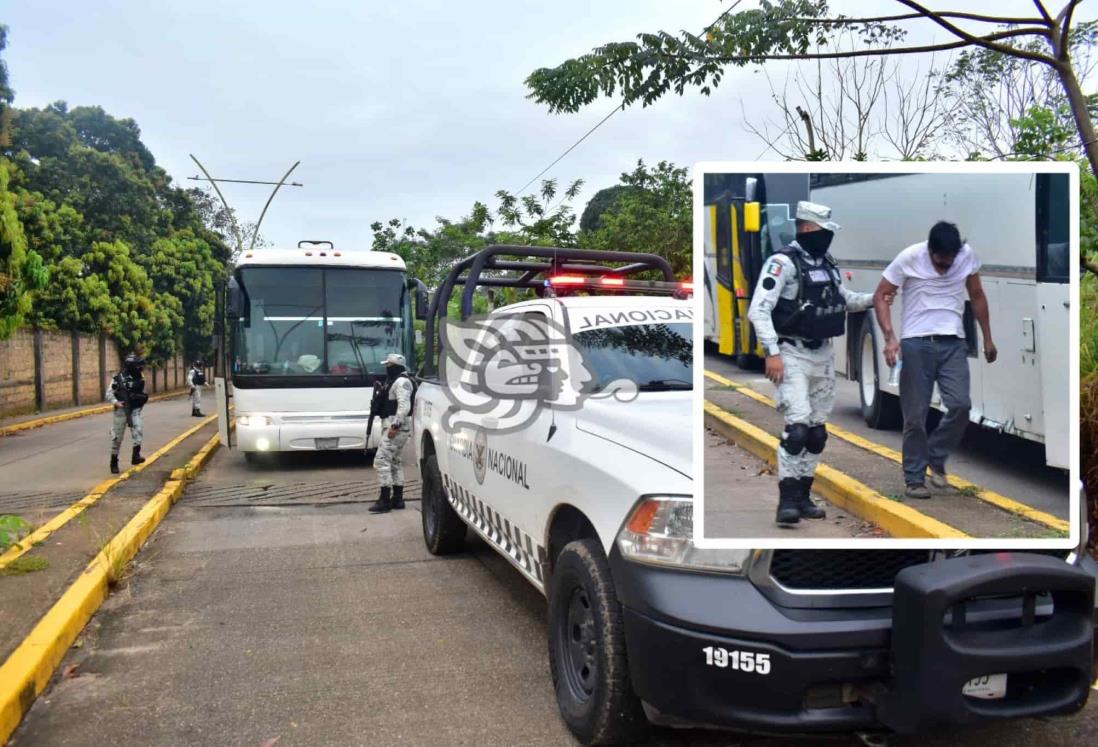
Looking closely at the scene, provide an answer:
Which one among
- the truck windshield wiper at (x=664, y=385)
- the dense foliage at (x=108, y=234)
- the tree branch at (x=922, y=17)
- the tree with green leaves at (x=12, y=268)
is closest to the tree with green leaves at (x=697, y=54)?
the tree branch at (x=922, y=17)

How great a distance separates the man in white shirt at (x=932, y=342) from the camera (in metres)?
2.58

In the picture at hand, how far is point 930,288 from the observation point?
2.62 metres

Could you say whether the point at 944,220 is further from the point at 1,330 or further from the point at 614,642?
the point at 1,330

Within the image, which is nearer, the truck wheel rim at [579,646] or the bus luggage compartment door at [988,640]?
the bus luggage compartment door at [988,640]

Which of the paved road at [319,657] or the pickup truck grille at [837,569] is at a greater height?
the pickup truck grille at [837,569]

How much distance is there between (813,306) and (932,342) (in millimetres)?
345

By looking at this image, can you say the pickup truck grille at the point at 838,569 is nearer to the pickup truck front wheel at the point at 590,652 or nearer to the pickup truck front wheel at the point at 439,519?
the pickup truck front wheel at the point at 590,652

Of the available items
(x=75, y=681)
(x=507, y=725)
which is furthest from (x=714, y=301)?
(x=75, y=681)

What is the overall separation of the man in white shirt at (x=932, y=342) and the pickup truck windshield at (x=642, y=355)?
143 centimetres

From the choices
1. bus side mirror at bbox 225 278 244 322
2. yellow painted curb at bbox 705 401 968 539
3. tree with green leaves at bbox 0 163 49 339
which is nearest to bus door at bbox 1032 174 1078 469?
yellow painted curb at bbox 705 401 968 539

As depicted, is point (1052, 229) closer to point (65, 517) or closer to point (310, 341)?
point (65, 517)

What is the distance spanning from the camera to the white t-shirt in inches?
102

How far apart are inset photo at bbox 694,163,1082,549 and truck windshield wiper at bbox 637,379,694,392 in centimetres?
128

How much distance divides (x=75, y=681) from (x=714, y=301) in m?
3.81
